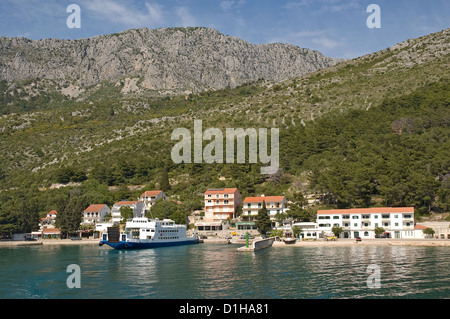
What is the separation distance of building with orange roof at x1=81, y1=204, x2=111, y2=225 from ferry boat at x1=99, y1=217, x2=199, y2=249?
68.6 feet

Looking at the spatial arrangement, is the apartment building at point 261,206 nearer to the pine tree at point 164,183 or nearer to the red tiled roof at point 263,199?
the red tiled roof at point 263,199

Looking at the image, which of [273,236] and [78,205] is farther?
[78,205]

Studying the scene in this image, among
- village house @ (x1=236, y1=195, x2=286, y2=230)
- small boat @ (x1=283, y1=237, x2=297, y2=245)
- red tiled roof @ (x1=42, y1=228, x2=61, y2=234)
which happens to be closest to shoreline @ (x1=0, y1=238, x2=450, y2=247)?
small boat @ (x1=283, y1=237, x2=297, y2=245)

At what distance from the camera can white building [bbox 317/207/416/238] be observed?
70688 mm

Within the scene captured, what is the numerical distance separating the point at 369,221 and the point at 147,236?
4029 centimetres

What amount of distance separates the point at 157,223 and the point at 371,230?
38.7 m

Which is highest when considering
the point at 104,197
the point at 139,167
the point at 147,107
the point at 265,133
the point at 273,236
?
the point at 147,107

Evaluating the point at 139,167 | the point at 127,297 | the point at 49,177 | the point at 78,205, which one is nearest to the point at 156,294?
the point at 127,297

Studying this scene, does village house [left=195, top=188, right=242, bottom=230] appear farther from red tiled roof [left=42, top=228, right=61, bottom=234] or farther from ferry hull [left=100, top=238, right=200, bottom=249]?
red tiled roof [left=42, top=228, right=61, bottom=234]

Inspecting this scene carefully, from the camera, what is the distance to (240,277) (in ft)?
118

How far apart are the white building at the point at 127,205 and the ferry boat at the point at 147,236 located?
14.5m

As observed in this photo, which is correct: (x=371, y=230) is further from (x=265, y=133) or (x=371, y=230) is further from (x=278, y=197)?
(x=265, y=133)

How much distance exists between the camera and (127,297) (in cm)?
A: 2873

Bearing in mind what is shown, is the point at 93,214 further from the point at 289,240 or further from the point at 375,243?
the point at 375,243
